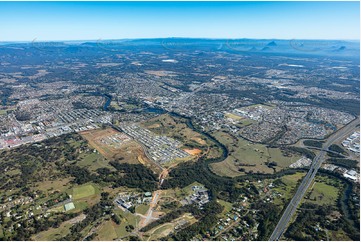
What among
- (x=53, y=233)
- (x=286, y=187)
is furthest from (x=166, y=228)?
(x=286, y=187)

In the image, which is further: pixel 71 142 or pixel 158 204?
pixel 71 142

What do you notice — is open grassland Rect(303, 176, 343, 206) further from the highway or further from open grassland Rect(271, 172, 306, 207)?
open grassland Rect(271, 172, 306, 207)

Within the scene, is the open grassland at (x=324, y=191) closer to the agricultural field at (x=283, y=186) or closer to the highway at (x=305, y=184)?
the highway at (x=305, y=184)

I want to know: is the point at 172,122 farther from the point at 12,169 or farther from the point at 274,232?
the point at 274,232

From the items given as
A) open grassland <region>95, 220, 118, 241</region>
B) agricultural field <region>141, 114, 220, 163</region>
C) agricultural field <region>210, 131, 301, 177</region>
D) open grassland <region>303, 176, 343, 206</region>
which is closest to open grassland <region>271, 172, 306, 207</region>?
open grassland <region>303, 176, 343, 206</region>

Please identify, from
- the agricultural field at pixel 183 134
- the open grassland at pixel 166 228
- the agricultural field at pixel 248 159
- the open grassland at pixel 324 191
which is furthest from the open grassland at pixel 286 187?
the agricultural field at pixel 183 134

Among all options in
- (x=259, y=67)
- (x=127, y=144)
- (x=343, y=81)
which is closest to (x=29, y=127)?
(x=127, y=144)

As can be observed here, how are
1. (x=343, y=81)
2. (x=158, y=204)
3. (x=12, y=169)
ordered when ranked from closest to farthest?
(x=158, y=204) → (x=12, y=169) → (x=343, y=81)
